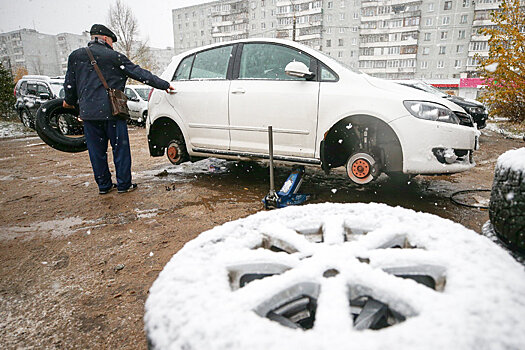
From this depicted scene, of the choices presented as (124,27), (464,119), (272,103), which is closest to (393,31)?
(124,27)

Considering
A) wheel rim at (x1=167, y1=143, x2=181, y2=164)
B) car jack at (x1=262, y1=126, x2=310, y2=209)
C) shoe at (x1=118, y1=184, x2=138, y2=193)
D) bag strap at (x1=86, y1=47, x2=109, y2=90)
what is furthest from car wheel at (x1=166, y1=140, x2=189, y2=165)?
car jack at (x1=262, y1=126, x2=310, y2=209)

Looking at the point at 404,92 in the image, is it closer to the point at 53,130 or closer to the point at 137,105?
the point at 53,130

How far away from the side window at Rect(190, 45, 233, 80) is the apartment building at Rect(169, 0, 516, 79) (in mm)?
39004

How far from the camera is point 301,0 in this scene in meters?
46.3

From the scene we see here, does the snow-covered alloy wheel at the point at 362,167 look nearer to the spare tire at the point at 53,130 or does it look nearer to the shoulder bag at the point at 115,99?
the shoulder bag at the point at 115,99

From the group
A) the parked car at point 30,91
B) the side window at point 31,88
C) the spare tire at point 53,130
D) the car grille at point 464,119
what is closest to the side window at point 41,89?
the parked car at point 30,91

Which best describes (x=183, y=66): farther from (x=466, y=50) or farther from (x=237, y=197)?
(x=466, y=50)

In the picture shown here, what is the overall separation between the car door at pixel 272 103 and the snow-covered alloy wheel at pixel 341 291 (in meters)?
2.18

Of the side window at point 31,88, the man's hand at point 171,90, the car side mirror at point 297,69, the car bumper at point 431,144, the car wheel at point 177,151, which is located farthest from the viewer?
the side window at point 31,88

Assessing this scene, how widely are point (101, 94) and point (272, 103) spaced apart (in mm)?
2015

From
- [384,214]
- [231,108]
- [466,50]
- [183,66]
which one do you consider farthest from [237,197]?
[466,50]

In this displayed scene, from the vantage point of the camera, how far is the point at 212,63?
3.90 meters

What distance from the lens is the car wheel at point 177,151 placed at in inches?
166

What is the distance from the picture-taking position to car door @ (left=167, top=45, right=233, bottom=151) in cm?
370
